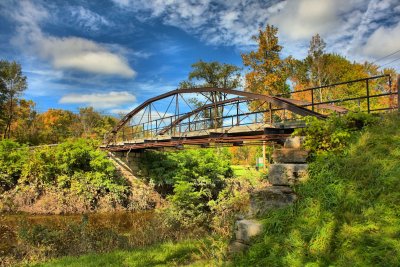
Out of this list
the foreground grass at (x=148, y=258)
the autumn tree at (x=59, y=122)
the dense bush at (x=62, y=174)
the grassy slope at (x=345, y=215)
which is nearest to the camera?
the grassy slope at (x=345, y=215)

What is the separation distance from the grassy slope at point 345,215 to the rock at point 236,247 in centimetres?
31

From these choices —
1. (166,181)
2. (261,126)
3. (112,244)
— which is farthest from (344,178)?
(166,181)

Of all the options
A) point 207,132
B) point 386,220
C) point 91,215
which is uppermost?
point 207,132

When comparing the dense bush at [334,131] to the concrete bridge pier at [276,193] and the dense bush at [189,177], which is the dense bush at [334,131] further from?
the dense bush at [189,177]

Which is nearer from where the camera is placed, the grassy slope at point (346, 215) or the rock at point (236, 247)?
the grassy slope at point (346, 215)

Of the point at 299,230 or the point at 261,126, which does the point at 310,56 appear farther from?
the point at 299,230

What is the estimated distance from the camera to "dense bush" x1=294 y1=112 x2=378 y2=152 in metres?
6.25

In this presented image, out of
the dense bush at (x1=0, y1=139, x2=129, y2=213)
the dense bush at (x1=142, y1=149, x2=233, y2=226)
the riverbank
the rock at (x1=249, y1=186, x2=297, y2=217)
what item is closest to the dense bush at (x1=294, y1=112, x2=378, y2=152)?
the rock at (x1=249, y1=186, x2=297, y2=217)

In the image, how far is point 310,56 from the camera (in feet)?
115

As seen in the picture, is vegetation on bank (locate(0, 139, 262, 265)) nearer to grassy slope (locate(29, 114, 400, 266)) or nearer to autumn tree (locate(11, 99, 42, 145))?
grassy slope (locate(29, 114, 400, 266))

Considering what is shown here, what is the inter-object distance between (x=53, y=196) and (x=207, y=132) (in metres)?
12.6

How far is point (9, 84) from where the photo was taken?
1636 inches

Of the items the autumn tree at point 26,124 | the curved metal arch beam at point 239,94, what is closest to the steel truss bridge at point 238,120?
the curved metal arch beam at point 239,94

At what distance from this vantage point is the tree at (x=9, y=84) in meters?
40.6
